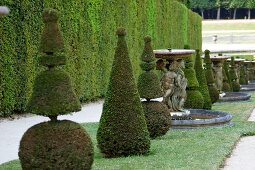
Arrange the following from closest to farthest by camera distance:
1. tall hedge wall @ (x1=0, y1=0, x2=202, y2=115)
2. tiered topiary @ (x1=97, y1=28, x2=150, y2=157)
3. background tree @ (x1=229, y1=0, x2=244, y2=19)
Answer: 1. tiered topiary @ (x1=97, y1=28, x2=150, y2=157)
2. tall hedge wall @ (x1=0, y1=0, x2=202, y2=115)
3. background tree @ (x1=229, y1=0, x2=244, y2=19)

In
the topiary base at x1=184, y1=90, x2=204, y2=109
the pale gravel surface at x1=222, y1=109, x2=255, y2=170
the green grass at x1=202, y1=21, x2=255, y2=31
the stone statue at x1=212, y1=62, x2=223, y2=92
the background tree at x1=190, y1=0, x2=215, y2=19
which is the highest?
the pale gravel surface at x1=222, y1=109, x2=255, y2=170

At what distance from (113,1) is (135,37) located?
3.14 m

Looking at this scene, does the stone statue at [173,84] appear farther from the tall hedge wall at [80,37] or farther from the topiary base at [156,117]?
the tall hedge wall at [80,37]

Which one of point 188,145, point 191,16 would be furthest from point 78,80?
point 191,16

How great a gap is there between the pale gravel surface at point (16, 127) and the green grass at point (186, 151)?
4.09 ft

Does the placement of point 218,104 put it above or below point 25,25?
below

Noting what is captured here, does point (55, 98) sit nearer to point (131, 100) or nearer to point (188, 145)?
point (131, 100)

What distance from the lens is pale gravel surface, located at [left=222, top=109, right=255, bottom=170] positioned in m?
9.13

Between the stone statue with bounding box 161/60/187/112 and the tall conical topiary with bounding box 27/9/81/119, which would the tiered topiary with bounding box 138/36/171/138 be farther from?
the tall conical topiary with bounding box 27/9/81/119

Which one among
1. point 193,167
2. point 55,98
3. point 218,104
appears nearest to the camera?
point 55,98

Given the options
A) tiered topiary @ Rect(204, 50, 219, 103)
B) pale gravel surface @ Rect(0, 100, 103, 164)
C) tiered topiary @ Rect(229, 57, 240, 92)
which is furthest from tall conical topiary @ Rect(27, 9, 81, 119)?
tiered topiary @ Rect(229, 57, 240, 92)

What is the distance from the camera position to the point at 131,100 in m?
9.77

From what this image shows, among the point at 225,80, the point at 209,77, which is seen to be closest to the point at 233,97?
the point at 225,80

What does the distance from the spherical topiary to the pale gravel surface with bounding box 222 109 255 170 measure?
2.28 meters
